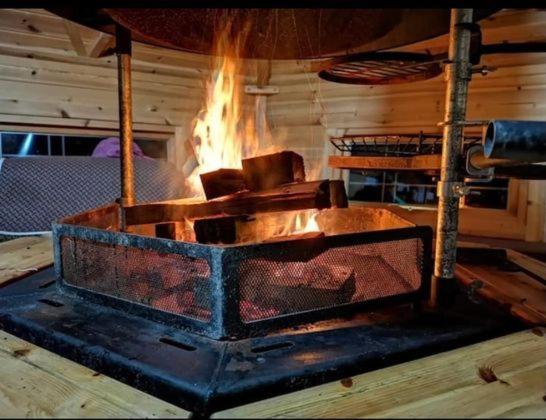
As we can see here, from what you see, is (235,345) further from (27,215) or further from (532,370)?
(27,215)

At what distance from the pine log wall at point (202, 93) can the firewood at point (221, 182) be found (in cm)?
171

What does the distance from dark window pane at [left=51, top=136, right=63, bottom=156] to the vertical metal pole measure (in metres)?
2.00

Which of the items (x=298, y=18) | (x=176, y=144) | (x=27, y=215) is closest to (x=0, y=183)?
(x=27, y=215)

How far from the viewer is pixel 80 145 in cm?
332

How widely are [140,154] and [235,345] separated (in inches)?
99.1

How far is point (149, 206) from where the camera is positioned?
1.36 metres

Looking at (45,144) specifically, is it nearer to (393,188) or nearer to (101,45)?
(101,45)

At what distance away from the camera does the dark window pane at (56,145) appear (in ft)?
10.5

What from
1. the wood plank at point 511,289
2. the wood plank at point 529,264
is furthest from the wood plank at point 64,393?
the wood plank at point 529,264

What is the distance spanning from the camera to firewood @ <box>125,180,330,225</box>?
134 cm

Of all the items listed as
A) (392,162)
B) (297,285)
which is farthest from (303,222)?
(297,285)

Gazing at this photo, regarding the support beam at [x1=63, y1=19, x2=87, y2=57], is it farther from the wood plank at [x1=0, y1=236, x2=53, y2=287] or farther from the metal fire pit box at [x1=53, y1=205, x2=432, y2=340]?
the metal fire pit box at [x1=53, y1=205, x2=432, y2=340]

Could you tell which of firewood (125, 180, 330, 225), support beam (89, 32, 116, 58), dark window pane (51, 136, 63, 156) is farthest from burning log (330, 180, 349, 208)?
dark window pane (51, 136, 63, 156)

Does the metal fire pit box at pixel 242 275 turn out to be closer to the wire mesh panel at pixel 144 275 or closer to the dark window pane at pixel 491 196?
the wire mesh panel at pixel 144 275
